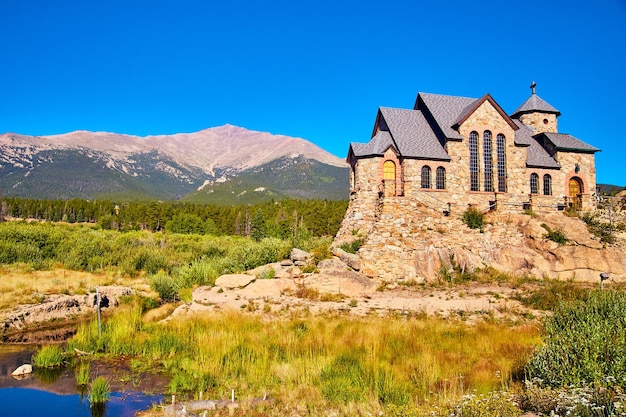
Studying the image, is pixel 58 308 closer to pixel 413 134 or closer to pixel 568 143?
pixel 413 134

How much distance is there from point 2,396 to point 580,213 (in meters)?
35.4

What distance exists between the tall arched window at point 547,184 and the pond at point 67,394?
110 ft

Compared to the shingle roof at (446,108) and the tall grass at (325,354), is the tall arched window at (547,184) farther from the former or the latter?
the tall grass at (325,354)

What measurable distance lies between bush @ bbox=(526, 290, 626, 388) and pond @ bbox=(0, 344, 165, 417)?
30.6ft

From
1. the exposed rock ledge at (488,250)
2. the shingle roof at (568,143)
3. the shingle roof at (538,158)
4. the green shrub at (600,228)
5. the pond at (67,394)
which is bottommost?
the pond at (67,394)

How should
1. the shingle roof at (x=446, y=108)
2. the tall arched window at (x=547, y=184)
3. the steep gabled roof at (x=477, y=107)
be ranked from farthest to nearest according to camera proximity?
the tall arched window at (x=547, y=184) → the shingle roof at (x=446, y=108) → the steep gabled roof at (x=477, y=107)

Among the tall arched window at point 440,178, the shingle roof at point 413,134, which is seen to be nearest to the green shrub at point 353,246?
the shingle roof at point 413,134

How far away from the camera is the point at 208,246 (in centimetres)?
4819

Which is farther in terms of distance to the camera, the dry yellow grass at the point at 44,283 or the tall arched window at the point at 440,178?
the tall arched window at the point at 440,178

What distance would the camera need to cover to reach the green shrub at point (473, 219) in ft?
95.7

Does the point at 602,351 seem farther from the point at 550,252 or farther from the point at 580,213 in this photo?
the point at 580,213

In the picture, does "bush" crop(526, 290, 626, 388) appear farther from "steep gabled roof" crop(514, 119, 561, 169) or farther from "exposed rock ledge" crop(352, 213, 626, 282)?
"steep gabled roof" crop(514, 119, 561, 169)

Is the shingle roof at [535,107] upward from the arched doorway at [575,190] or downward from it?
upward

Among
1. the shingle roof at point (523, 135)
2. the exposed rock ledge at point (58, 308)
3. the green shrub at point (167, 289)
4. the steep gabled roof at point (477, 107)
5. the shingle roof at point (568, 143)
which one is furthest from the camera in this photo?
the shingle roof at point (568, 143)
